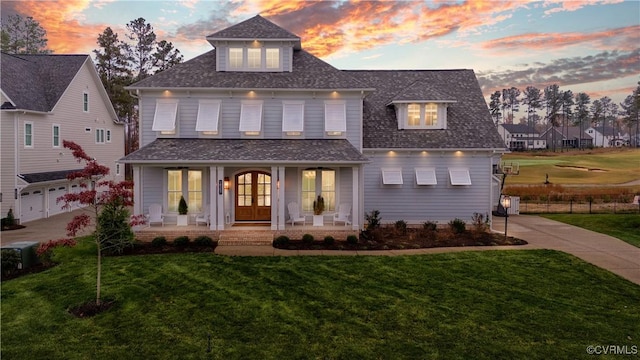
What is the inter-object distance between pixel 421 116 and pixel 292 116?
7.23 metres

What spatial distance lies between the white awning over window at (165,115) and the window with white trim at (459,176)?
14.1 metres

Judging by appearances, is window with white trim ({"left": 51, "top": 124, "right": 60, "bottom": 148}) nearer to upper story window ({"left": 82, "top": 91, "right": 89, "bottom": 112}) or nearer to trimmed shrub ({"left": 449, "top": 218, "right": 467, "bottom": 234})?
upper story window ({"left": 82, "top": 91, "right": 89, "bottom": 112})

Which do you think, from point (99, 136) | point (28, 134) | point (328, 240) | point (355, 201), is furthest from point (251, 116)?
point (99, 136)

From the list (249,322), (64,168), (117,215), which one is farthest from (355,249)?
(64,168)

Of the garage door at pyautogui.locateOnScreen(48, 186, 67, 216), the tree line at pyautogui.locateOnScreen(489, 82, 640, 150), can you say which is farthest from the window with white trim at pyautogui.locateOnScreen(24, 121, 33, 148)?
the tree line at pyautogui.locateOnScreen(489, 82, 640, 150)

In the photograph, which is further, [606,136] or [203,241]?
[606,136]

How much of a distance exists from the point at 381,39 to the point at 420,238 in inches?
564

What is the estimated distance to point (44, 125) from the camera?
2164 centimetres

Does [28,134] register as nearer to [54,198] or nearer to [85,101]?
[54,198]

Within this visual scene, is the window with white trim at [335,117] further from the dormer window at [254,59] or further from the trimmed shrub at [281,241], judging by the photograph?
the trimmed shrub at [281,241]

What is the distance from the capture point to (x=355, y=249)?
14227 mm

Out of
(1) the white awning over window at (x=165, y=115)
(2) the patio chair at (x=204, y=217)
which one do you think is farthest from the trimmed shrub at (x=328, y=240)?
(1) the white awning over window at (x=165, y=115)

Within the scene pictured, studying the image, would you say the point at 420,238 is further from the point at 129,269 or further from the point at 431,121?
the point at 129,269

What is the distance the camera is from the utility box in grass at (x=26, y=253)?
1145cm
